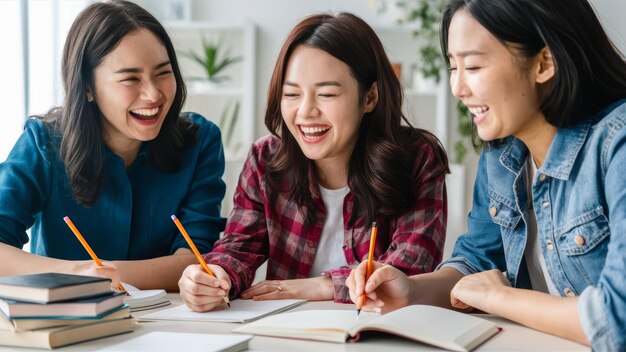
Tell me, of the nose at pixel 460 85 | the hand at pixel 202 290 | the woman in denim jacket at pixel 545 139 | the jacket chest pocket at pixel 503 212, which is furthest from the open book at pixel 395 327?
the nose at pixel 460 85

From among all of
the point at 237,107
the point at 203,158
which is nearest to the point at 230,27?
the point at 237,107

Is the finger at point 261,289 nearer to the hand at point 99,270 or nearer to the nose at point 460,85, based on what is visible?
the hand at point 99,270

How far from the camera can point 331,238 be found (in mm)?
1952

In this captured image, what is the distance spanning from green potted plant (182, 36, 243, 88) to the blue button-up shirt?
8.81ft

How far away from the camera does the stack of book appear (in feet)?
3.91

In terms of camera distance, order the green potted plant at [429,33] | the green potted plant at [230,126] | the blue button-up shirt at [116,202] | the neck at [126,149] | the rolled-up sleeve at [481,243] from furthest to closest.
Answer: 1. the green potted plant at [230,126]
2. the green potted plant at [429,33]
3. the neck at [126,149]
4. the blue button-up shirt at [116,202]
5. the rolled-up sleeve at [481,243]

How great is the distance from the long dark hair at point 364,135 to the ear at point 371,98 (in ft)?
0.05

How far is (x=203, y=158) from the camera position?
215 centimetres

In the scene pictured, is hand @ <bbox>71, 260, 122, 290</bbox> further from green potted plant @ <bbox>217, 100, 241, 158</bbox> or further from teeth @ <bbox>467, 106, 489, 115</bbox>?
green potted plant @ <bbox>217, 100, 241, 158</bbox>

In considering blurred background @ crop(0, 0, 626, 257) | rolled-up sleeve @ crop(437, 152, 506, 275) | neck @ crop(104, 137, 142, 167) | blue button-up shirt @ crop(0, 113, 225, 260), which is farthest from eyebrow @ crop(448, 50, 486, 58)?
blurred background @ crop(0, 0, 626, 257)

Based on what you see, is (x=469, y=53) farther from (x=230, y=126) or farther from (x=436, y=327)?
(x=230, y=126)

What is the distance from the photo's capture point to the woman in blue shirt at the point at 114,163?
1923 mm

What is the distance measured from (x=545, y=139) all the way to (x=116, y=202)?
1.14 metres

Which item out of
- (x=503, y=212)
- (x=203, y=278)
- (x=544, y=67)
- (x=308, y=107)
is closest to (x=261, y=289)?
(x=203, y=278)
